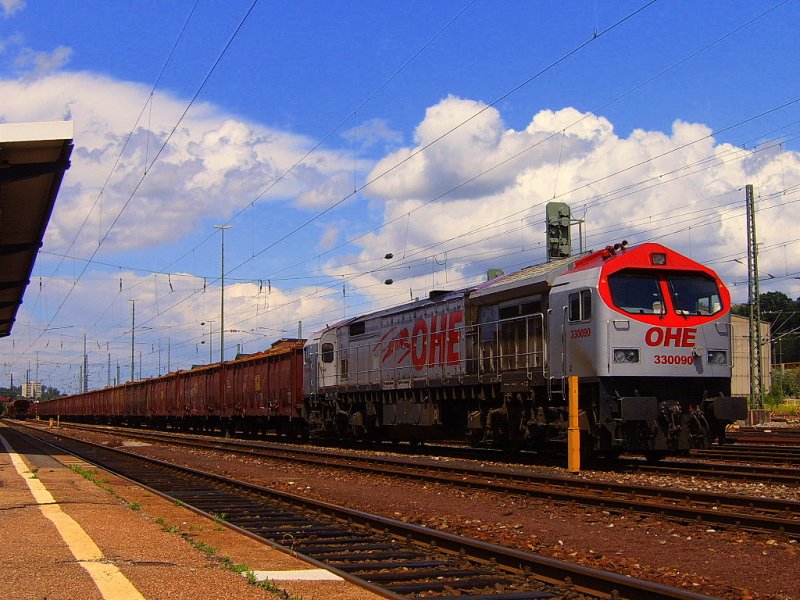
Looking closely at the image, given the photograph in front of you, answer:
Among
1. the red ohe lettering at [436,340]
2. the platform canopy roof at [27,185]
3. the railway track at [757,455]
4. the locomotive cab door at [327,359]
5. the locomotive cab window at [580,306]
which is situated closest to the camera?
the locomotive cab window at [580,306]


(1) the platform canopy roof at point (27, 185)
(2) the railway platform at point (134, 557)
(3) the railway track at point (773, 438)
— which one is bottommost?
(3) the railway track at point (773, 438)

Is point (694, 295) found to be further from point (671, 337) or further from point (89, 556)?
point (89, 556)

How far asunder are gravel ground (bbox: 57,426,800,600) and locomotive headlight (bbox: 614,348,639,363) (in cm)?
199

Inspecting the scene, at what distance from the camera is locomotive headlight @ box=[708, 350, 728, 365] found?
1591 cm

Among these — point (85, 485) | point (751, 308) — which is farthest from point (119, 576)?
point (751, 308)

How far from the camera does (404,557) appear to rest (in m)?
7.96

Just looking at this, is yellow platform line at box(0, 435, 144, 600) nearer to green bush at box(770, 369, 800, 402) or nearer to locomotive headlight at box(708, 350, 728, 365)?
locomotive headlight at box(708, 350, 728, 365)

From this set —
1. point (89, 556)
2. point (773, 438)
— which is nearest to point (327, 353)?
point (773, 438)

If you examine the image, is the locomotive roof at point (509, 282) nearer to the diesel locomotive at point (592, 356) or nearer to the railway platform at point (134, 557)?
the diesel locomotive at point (592, 356)

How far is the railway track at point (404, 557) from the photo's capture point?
6445mm

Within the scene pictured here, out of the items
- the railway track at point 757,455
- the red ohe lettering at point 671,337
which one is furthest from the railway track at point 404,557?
the railway track at point 757,455

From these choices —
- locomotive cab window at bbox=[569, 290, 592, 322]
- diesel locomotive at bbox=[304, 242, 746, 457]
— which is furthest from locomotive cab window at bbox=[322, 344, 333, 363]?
locomotive cab window at bbox=[569, 290, 592, 322]

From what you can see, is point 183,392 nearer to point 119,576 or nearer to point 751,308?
point 751,308

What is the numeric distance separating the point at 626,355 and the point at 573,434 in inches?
66.4
